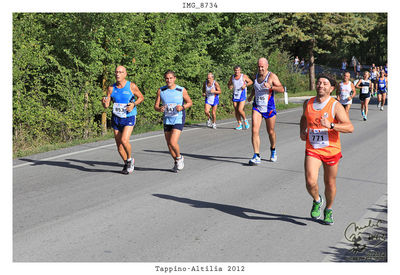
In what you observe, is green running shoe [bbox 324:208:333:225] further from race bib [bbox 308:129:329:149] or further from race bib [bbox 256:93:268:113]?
race bib [bbox 256:93:268:113]

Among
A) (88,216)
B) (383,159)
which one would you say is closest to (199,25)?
(383,159)

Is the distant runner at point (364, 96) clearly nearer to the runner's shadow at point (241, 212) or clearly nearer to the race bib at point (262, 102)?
the race bib at point (262, 102)

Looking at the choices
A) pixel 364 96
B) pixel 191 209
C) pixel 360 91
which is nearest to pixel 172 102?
pixel 191 209

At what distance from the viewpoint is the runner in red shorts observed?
5.88 meters

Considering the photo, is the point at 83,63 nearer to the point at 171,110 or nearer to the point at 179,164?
the point at 171,110

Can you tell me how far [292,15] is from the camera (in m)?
33.8

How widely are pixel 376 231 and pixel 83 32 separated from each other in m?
10.1

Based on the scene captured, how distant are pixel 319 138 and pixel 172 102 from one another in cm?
375

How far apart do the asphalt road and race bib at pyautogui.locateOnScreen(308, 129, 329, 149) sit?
100cm

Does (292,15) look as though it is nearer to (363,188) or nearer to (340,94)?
(340,94)

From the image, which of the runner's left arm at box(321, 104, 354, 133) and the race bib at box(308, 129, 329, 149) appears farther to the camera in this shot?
the race bib at box(308, 129, 329, 149)

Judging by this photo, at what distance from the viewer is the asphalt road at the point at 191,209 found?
17.7 feet

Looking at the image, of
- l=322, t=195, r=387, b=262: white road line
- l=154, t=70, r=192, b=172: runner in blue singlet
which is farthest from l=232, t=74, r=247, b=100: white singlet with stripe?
l=322, t=195, r=387, b=262: white road line

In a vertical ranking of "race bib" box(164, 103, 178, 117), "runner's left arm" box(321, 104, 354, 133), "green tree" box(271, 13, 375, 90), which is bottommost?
"runner's left arm" box(321, 104, 354, 133)
